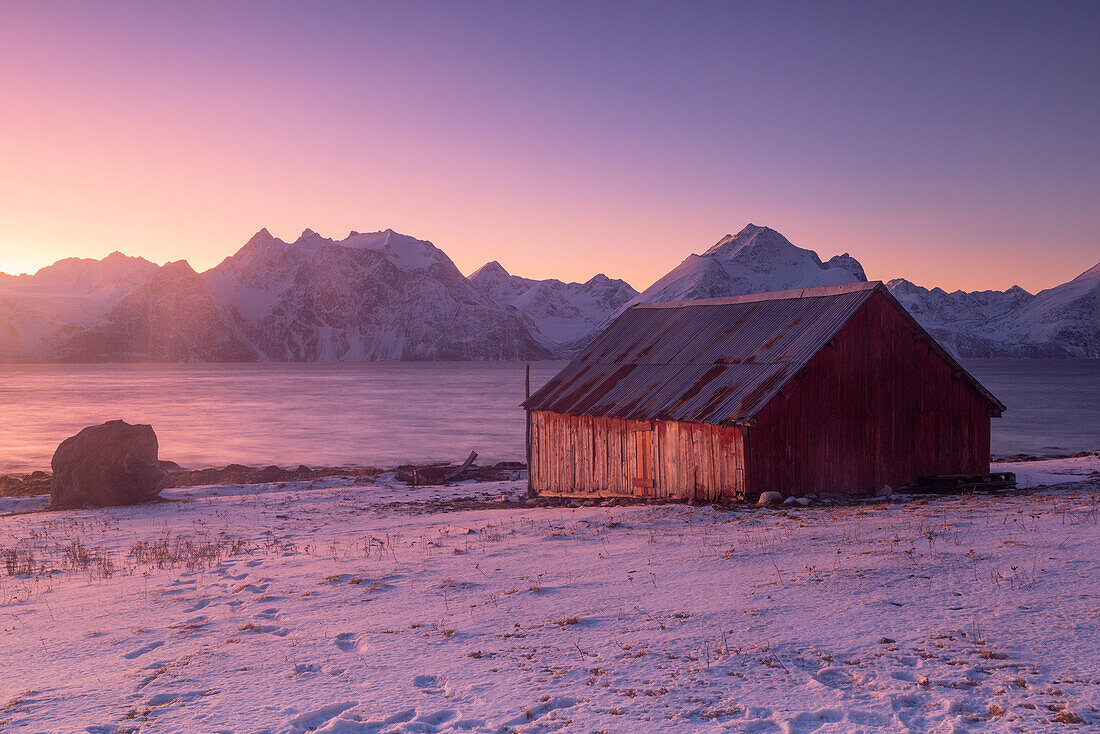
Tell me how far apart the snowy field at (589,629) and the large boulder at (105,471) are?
11649 mm

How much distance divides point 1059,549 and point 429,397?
11517cm

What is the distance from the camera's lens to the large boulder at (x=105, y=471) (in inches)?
1064

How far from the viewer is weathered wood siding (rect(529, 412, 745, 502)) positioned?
2023 centimetres

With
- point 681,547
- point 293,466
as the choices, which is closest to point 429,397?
point 293,466

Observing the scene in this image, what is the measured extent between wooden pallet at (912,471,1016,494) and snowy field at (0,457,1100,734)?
5317mm

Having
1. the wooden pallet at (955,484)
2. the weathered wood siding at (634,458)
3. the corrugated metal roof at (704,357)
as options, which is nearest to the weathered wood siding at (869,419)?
the wooden pallet at (955,484)

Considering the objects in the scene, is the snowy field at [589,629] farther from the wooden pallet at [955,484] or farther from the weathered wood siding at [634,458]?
the wooden pallet at [955,484]

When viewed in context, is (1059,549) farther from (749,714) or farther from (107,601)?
(107,601)

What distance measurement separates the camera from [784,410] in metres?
20.1

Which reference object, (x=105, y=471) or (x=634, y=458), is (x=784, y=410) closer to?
(x=634, y=458)

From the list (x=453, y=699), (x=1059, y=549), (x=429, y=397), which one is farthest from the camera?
(x=429, y=397)

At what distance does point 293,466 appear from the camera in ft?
155

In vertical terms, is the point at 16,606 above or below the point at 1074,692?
below

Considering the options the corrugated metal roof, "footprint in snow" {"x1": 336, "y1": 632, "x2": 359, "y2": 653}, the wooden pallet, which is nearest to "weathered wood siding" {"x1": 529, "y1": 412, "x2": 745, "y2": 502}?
the corrugated metal roof
